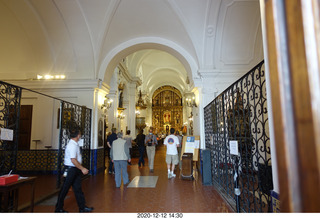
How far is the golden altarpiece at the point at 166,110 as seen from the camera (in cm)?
2956

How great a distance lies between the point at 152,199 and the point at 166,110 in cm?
2534

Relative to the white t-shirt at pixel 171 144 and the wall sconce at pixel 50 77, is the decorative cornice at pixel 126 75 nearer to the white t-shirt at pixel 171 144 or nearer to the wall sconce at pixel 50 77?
the wall sconce at pixel 50 77

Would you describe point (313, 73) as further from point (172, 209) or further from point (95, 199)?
point (95, 199)

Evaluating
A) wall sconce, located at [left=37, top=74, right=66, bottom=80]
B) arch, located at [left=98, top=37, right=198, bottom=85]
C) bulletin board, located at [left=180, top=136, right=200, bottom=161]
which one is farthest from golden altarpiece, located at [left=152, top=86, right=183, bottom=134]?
bulletin board, located at [left=180, top=136, right=200, bottom=161]

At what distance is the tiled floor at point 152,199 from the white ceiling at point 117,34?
395cm

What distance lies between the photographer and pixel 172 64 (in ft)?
67.1

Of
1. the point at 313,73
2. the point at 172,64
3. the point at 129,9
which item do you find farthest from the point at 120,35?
the point at 172,64

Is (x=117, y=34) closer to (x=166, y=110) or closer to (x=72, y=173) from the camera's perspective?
(x=72, y=173)

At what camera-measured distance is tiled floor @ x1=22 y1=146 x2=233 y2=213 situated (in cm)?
383

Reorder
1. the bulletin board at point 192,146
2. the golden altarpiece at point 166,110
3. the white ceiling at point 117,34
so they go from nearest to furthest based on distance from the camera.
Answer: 1. the bulletin board at point 192,146
2. the white ceiling at point 117,34
3. the golden altarpiece at point 166,110

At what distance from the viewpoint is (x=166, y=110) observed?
29641 mm

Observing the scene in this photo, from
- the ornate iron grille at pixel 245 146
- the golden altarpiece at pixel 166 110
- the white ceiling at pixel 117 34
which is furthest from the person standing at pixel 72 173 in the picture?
the golden altarpiece at pixel 166 110

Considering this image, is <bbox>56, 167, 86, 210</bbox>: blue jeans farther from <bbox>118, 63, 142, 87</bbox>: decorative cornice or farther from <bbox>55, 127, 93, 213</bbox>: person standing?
<bbox>118, 63, 142, 87</bbox>: decorative cornice

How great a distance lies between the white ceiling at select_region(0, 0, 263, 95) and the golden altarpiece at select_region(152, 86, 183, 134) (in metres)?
21.2
